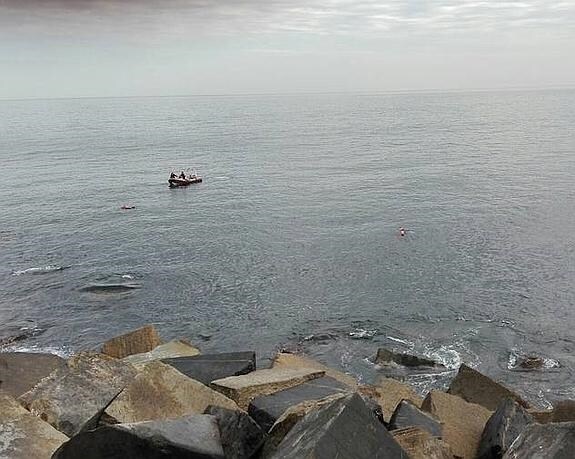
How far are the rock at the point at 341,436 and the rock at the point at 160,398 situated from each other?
239 cm

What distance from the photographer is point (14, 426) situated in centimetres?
796

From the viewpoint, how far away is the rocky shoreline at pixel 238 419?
21.0ft

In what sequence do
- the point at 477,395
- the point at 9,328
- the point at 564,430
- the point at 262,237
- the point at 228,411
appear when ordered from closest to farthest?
the point at 564,430, the point at 228,411, the point at 477,395, the point at 9,328, the point at 262,237

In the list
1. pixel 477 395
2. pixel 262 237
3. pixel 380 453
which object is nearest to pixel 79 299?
pixel 262 237

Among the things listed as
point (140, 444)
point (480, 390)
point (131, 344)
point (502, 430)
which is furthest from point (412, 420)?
point (131, 344)

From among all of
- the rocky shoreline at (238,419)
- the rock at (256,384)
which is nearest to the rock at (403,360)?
the rocky shoreline at (238,419)

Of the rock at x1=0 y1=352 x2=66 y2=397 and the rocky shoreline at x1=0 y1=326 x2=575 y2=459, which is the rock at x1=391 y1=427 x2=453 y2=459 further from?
the rock at x1=0 y1=352 x2=66 y2=397

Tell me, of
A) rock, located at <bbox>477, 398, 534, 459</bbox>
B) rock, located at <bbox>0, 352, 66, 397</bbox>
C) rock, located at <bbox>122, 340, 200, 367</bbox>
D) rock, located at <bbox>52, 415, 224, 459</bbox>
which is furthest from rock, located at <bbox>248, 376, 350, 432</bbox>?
rock, located at <bbox>0, 352, 66, 397</bbox>

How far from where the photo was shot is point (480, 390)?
15148mm

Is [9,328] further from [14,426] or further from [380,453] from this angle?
[380,453]

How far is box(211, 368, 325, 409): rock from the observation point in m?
9.77

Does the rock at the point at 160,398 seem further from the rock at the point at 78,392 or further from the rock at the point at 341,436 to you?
the rock at the point at 341,436

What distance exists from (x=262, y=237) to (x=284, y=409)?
31037 mm

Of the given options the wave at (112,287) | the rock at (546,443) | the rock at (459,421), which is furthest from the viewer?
the wave at (112,287)
